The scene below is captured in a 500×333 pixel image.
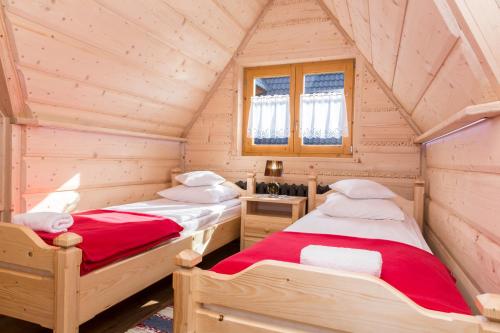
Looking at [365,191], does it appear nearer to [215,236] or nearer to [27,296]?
[215,236]

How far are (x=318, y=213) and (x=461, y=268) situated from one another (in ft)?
3.77

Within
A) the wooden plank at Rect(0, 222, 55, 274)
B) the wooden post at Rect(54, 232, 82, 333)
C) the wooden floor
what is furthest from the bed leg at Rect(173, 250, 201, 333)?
the wooden floor

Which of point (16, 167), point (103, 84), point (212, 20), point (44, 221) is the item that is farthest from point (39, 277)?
point (212, 20)

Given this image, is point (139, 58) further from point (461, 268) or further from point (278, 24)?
point (461, 268)

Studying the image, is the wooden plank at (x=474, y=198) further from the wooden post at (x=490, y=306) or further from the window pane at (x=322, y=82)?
the window pane at (x=322, y=82)

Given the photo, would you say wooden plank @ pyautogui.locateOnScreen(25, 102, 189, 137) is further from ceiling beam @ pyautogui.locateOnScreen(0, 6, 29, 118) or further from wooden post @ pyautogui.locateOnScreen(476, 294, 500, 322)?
wooden post @ pyautogui.locateOnScreen(476, 294, 500, 322)

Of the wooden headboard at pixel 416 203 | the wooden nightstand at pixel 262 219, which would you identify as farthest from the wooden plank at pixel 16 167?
the wooden headboard at pixel 416 203

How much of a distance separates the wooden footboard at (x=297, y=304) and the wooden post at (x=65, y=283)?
0.67 metres

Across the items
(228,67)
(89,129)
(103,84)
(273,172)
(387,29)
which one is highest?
(228,67)

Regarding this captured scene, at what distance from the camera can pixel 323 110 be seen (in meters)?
3.51

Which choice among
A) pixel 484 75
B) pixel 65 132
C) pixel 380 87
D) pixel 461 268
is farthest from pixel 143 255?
pixel 380 87

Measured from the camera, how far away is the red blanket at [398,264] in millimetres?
1137

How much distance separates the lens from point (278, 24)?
3.63 m

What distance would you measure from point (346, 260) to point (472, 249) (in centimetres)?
77
